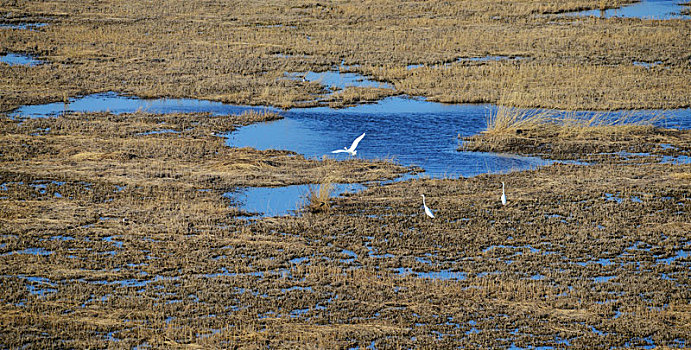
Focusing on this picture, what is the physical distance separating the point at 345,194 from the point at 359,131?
277 inches

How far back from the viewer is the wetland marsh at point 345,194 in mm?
12930

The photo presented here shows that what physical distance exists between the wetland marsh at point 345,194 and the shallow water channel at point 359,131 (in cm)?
12

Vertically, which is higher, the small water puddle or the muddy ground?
the muddy ground

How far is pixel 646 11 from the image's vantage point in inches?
1994

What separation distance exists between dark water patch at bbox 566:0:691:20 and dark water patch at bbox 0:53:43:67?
2623cm

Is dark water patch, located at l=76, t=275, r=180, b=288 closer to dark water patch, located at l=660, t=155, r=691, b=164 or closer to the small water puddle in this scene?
dark water patch, located at l=660, t=155, r=691, b=164

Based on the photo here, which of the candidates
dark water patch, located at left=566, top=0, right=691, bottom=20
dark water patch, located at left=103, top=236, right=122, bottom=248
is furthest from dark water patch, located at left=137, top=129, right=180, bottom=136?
dark water patch, located at left=566, top=0, right=691, bottom=20

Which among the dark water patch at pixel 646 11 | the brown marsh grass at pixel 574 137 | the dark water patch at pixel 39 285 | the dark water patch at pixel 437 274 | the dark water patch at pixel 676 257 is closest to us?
the dark water patch at pixel 39 285

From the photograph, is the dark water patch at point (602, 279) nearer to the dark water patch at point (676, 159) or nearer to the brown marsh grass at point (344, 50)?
the dark water patch at point (676, 159)

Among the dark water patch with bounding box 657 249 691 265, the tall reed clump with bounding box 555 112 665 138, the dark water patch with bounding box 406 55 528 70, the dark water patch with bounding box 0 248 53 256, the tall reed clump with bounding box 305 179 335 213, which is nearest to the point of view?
the dark water patch with bounding box 657 249 691 265

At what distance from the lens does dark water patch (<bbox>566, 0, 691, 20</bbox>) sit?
48138 millimetres

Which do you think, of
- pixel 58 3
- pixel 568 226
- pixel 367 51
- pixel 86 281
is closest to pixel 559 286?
pixel 568 226

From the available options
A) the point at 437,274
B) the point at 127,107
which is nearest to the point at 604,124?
the point at 437,274

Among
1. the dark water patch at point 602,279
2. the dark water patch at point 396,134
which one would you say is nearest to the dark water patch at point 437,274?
the dark water patch at point 602,279
